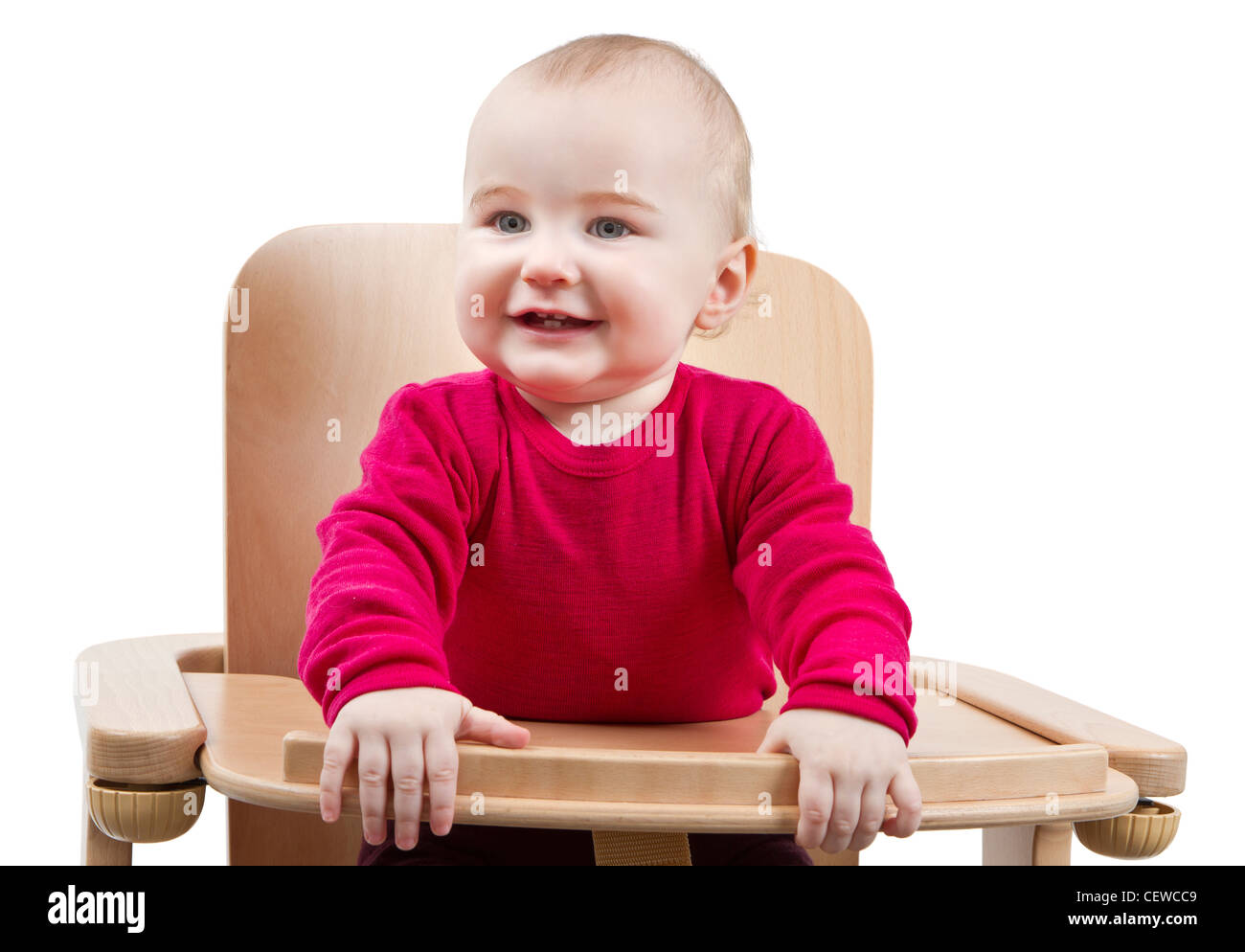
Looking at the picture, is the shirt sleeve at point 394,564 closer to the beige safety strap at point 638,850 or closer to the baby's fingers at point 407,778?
the baby's fingers at point 407,778

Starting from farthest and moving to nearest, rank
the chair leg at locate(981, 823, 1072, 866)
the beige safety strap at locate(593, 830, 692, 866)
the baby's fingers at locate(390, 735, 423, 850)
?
the chair leg at locate(981, 823, 1072, 866)
the beige safety strap at locate(593, 830, 692, 866)
the baby's fingers at locate(390, 735, 423, 850)

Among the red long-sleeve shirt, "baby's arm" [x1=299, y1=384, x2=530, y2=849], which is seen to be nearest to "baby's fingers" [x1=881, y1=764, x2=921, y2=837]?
the red long-sleeve shirt

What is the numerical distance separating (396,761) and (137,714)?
0.97 feet

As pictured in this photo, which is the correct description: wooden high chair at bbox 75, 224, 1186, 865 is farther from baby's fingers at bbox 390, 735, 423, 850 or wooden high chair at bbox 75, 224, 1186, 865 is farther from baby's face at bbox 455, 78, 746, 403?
baby's face at bbox 455, 78, 746, 403

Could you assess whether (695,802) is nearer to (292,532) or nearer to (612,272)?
(612,272)

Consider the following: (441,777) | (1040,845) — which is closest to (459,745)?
(441,777)

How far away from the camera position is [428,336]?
1.47 m

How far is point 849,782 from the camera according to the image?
0.92 meters

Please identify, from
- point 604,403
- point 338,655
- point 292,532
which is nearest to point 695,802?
point 338,655

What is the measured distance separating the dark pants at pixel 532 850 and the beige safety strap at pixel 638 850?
0.32ft

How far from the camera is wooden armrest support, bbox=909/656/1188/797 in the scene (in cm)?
109

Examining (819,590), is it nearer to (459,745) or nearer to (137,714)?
(459,745)

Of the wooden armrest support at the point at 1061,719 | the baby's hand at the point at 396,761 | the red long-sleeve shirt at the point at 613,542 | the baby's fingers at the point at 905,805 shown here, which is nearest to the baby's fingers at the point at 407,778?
the baby's hand at the point at 396,761

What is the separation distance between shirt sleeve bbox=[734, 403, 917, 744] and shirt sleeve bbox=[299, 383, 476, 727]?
0.73ft
